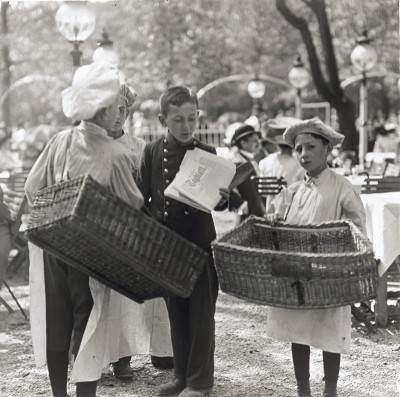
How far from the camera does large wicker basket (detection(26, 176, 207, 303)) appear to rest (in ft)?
10.9

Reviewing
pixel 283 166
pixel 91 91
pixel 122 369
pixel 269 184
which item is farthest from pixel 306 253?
pixel 283 166

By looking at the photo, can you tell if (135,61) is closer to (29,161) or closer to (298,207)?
(29,161)

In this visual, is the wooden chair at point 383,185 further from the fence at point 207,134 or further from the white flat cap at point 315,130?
the fence at point 207,134

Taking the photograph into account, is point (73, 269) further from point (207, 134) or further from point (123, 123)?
point (207, 134)

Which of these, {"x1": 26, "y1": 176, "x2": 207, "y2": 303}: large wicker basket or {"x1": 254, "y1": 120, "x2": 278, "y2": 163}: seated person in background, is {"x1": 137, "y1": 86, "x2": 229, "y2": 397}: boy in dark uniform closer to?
{"x1": 26, "y1": 176, "x2": 207, "y2": 303}: large wicker basket

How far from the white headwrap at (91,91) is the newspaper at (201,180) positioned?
562 millimetres

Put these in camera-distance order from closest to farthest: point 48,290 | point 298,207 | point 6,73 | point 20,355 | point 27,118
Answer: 1. point 48,290
2. point 298,207
3. point 20,355
4. point 6,73
5. point 27,118

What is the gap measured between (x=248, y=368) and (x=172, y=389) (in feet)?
2.53

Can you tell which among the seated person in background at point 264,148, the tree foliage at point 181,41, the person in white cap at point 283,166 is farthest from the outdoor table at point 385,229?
the tree foliage at point 181,41

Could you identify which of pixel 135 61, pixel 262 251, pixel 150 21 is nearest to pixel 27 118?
pixel 135 61

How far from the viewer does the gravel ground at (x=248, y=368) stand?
14.9 feet

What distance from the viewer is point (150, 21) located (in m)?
27.8

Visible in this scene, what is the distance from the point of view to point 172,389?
442 cm

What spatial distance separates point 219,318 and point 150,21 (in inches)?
894
